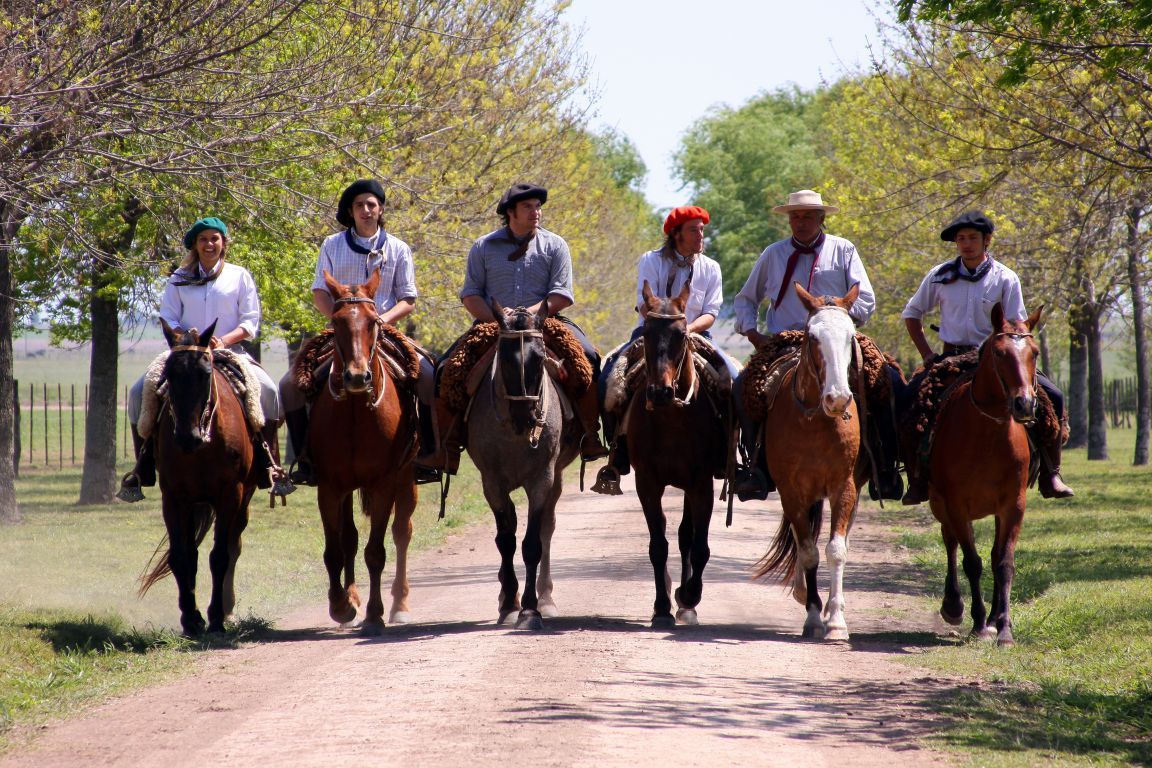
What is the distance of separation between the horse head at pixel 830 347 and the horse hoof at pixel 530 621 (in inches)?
102

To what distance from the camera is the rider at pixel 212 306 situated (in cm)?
1067

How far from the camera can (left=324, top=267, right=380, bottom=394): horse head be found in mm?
9766

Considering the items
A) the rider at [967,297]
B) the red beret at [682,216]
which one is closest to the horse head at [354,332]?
the red beret at [682,216]

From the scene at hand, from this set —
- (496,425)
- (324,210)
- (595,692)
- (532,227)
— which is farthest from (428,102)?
(595,692)

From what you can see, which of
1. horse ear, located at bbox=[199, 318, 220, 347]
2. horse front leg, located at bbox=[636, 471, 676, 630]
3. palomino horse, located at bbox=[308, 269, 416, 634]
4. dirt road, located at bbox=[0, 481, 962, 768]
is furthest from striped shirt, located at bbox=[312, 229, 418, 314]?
dirt road, located at bbox=[0, 481, 962, 768]

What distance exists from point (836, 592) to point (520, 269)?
11.8ft

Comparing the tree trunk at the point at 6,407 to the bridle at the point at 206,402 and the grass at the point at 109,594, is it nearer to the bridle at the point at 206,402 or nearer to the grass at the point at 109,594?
the grass at the point at 109,594

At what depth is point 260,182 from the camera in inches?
539

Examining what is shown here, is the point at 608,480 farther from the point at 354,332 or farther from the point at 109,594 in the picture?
the point at 109,594

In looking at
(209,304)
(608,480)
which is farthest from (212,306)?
(608,480)

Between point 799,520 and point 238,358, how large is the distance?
4541mm

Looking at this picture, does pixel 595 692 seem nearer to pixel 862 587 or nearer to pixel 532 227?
pixel 532 227

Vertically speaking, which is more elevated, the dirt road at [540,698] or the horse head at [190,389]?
the horse head at [190,389]

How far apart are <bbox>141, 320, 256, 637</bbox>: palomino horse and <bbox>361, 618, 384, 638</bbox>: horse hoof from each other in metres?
1.08
